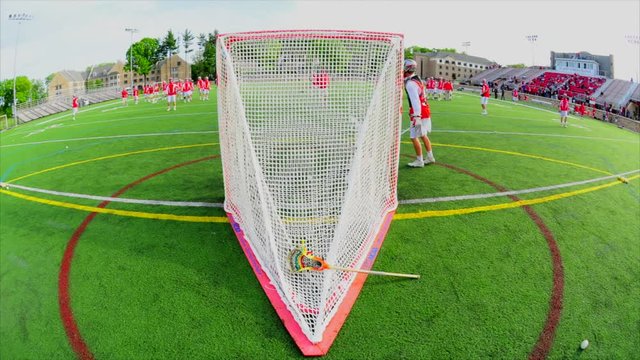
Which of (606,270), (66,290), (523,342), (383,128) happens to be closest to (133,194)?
(66,290)

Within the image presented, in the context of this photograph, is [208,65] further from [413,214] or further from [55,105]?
[413,214]

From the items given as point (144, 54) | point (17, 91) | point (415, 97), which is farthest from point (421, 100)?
point (17, 91)

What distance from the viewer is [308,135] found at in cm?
659

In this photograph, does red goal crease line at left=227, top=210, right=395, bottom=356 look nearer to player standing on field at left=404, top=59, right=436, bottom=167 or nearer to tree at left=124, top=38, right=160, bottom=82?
player standing on field at left=404, top=59, right=436, bottom=167

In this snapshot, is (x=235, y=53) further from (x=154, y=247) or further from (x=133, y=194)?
(x=133, y=194)

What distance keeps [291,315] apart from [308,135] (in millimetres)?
3338

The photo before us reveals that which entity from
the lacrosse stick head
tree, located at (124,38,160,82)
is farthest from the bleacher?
tree, located at (124,38,160,82)

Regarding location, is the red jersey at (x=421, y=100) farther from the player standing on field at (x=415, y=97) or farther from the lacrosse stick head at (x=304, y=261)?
the lacrosse stick head at (x=304, y=261)

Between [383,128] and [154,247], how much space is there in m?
4.09

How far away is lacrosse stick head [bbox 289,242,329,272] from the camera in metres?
4.15

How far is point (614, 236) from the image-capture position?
5758 millimetres

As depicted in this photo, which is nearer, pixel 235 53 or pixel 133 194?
pixel 235 53

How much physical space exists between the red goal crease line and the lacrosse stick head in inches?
16.3

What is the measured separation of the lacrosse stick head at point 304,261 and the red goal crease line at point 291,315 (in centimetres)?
41
